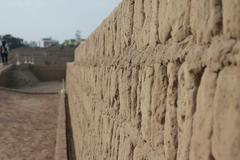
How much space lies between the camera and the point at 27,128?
28.0ft

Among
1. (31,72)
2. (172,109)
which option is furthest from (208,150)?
(31,72)

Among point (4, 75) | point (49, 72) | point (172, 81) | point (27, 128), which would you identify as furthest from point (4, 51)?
point (172, 81)

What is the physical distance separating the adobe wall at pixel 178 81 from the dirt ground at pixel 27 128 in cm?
503

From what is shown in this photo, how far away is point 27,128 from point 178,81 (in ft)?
25.2

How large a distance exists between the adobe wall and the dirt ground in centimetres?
503

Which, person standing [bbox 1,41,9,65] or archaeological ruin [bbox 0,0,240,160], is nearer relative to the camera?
archaeological ruin [bbox 0,0,240,160]

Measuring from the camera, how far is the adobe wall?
86cm

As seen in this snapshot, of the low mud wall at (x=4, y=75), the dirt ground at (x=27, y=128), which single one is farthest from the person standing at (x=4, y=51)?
the dirt ground at (x=27, y=128)

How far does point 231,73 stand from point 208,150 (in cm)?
21

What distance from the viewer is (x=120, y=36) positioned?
2.09 m

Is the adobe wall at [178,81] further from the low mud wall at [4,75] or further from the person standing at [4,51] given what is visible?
the person standing at [4,51]

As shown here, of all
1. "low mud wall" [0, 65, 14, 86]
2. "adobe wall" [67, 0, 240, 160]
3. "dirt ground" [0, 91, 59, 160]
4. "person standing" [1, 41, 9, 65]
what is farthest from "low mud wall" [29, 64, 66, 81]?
"adobe wall" [67, 0, 240, 160]

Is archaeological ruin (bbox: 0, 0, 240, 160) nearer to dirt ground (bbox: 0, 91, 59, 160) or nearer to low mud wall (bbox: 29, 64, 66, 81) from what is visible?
dirt ground (bbox: 0, 91, 59, 160)

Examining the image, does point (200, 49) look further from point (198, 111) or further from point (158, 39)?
point (158, 39)
